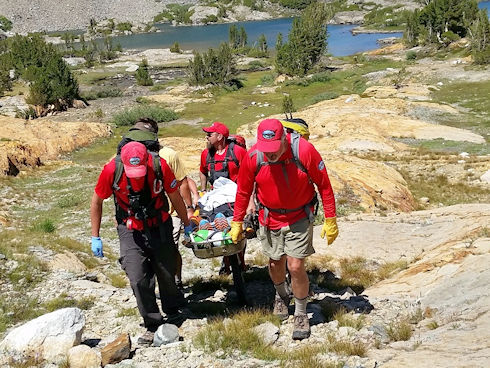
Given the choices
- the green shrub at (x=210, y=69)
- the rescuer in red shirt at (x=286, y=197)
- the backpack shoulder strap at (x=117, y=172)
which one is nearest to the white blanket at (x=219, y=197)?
the rescuer in red shirt at (x=286, y=197)

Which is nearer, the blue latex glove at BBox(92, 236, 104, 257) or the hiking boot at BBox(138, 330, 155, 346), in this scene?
the hiking boot at BBox(138, 330, 155, 346)

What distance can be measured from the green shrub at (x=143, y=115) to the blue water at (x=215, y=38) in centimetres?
6006

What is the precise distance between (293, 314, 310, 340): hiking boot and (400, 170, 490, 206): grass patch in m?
12.9

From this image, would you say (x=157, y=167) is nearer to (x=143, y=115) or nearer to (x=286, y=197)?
(x=286, y=197)

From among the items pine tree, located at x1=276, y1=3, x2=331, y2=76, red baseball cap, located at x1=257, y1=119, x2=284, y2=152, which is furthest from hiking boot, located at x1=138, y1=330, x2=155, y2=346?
pine tree, located at x1=276, y1=3, x2=331, y2=76

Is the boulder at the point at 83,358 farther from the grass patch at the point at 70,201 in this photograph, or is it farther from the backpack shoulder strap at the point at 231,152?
the grass patch at the point at 70,201

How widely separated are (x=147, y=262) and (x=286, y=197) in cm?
207

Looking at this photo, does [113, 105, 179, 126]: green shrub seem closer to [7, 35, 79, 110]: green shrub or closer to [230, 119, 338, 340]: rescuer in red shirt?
[7, 35, 79, 110]: green shrub

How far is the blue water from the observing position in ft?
361

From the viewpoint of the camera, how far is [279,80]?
6712 cm

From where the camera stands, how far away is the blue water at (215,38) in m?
110

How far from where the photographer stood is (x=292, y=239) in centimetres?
564

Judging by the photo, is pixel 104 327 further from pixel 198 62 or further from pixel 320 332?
pixel 198 62

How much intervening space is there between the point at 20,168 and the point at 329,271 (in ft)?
62.1
